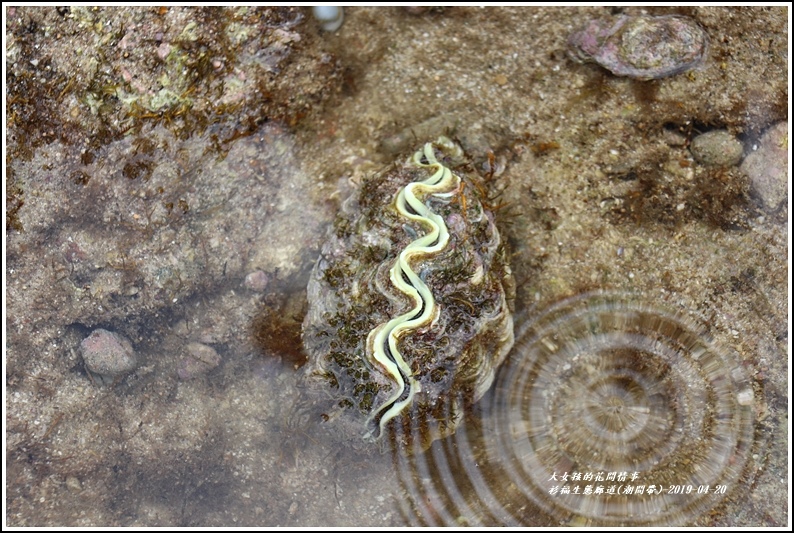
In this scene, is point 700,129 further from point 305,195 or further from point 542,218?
point 305,195

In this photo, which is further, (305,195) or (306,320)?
(305,195)

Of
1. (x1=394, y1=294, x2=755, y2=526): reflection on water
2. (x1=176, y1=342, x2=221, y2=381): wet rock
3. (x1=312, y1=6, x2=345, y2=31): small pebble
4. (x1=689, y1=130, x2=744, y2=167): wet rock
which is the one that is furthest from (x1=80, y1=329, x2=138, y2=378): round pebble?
(x1=689, y1=130, x2=744, y2=167): wet rock

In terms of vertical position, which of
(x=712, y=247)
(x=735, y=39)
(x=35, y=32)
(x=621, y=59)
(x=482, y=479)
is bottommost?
(x=482, y=479)

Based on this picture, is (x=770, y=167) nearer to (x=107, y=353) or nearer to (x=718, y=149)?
(x=718, y=149)

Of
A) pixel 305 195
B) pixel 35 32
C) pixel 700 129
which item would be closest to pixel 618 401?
pixel 700 129

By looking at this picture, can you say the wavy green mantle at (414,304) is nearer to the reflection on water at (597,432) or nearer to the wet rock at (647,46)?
the reflection on water at (597,432)

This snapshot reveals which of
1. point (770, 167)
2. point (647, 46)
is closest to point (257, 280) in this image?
point (647, 46)

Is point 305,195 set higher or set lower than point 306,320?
higher
